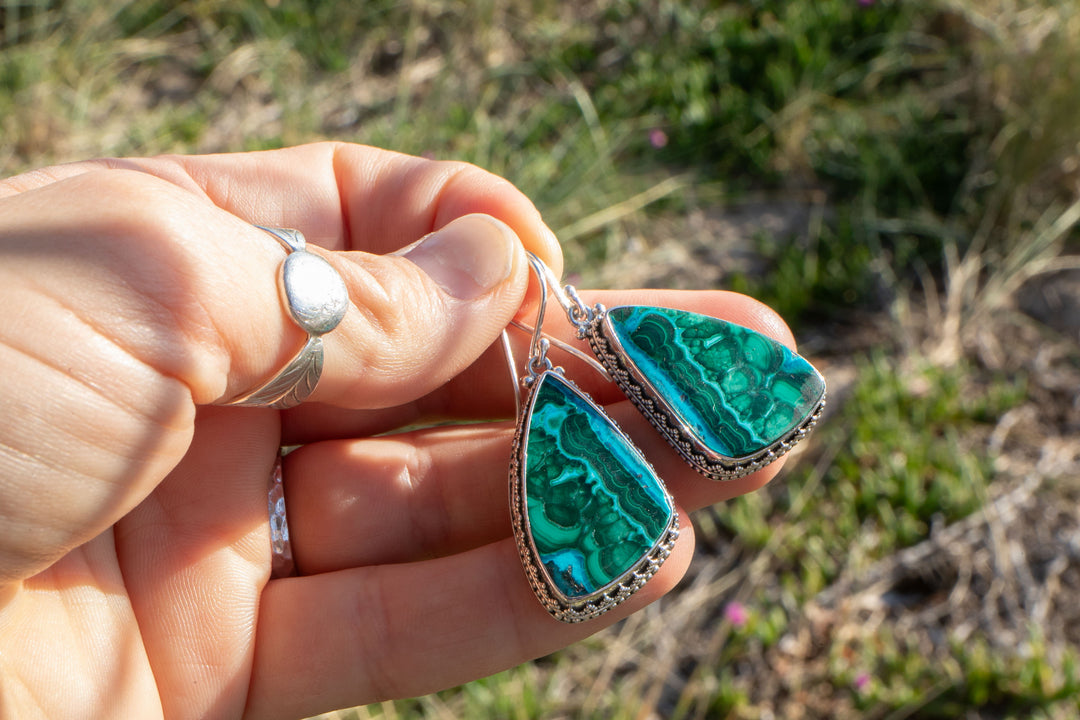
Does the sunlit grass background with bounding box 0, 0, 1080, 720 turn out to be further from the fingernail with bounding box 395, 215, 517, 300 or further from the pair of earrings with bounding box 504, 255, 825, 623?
the fingernail with bounding box 395, 215, 517, 300

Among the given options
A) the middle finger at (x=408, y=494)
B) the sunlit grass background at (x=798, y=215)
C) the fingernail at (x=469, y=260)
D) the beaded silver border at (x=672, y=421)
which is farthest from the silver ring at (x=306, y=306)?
the sunlit grass background at (x=798, y=215)

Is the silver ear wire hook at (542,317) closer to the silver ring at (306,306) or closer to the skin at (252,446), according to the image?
the skin at (252,446)

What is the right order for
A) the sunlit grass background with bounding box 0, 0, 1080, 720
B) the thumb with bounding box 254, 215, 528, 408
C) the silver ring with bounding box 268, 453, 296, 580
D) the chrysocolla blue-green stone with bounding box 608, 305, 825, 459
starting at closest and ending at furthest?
the thumb with bounding box 254, 215, 528, 408 < the chrysocolla blue-green stone with bounding box 608, 305, 825, 459 < the silver ring with bounding box 268, 453, 296, 580 < the sunlit grass background with bounding box 0, 0, 1080, 720

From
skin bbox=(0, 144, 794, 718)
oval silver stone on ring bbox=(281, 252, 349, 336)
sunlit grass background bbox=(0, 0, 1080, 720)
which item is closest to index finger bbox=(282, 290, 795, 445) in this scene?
skin bbox=(0, 144, 794, 718)

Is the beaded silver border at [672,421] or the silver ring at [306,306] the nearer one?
the silver ring at [306,306]

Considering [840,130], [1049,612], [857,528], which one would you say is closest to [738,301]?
[857,528]

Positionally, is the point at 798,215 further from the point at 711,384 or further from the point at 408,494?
the point at 408,494
